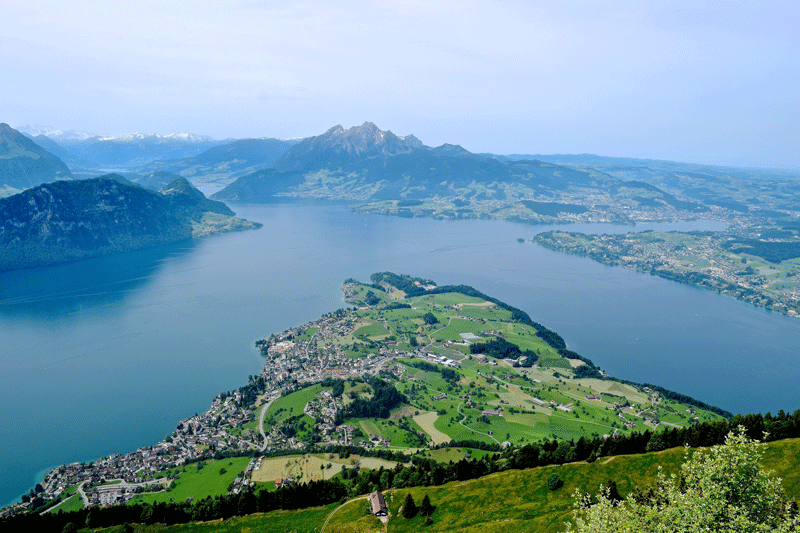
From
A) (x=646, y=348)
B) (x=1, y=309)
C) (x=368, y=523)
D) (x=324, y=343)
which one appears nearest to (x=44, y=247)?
(x=1, y=309)

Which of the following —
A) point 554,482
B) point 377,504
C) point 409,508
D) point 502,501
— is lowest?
point 377,504

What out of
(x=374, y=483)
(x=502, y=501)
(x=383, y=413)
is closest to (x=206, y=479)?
(x=374, y=483)

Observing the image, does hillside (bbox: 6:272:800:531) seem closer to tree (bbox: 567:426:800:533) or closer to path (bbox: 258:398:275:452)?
path (bbox: 258:398:275:452)

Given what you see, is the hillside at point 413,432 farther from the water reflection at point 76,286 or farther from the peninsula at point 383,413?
the water reflection at point 76,286

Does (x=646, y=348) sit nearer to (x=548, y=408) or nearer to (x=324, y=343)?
(x=548, y=408)

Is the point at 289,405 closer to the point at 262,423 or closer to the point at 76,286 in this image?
the point at 262,423

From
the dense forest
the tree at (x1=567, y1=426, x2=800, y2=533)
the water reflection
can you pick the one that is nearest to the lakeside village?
the dense forest

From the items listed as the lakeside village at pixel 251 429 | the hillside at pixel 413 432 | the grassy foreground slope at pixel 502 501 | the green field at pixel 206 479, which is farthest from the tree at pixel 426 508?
the green field at pixel 206 479
